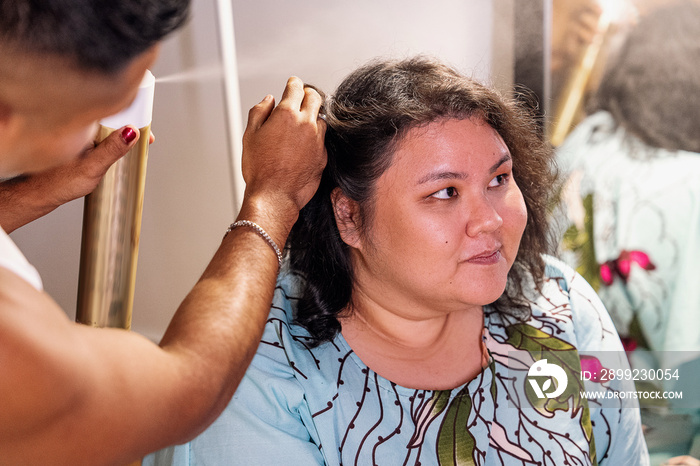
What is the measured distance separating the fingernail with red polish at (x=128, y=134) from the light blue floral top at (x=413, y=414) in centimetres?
49

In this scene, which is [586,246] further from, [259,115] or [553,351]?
[259,115]

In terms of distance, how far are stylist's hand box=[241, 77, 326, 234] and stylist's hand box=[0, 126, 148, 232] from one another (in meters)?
0.21

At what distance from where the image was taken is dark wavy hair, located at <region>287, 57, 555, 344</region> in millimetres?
1364

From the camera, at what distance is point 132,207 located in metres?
1.08

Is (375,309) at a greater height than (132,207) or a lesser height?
lesser

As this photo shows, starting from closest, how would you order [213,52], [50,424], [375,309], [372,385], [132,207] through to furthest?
[50,424]
[132,207]
[372,385]
[375,309]
[213,52]

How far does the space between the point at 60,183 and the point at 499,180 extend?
0.85 metres

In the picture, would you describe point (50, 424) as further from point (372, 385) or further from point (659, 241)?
point (659, 241)

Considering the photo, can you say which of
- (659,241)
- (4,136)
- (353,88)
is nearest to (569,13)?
(659,241)

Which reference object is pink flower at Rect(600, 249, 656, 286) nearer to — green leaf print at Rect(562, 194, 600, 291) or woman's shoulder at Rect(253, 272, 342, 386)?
green leaf print at Rect(562, 194, 600, 291)

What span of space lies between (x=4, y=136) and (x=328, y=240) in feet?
3.04

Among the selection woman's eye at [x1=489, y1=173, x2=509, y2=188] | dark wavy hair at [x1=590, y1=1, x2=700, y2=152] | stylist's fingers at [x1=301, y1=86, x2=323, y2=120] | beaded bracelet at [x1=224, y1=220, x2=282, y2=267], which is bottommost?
beaded bracelet at [x1=224, y1=220, x2=282, y2=267]

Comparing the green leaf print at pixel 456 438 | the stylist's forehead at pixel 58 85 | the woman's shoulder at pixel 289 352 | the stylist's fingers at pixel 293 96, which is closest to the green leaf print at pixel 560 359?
the green leaf print at pixel 456 438

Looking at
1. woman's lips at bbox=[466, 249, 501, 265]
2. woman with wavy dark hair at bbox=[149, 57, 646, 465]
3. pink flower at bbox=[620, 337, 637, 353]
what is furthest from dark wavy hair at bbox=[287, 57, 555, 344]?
pink flower at bbox=[620, 337, 637, 353]
